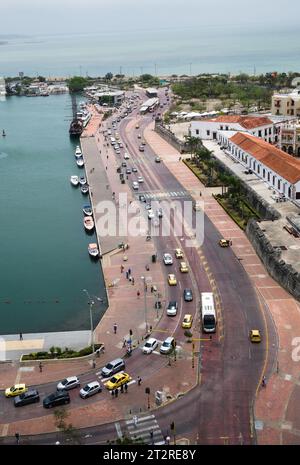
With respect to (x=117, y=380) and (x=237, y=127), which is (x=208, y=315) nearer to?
(x=117, y=380)

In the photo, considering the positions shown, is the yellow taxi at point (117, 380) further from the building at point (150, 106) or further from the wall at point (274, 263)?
the building at point (150, 106)

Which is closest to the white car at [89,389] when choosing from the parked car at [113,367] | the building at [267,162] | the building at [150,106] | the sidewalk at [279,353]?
the parked car at [113,367]

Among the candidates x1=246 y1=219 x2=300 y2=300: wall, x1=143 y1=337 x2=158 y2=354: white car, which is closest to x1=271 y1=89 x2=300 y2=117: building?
x1=246 y1=219 x2=300 y2=300: wall

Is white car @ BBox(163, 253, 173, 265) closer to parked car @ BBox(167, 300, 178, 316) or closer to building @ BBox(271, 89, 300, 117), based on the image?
parked car @ BBox(167, 300, 178, 316)

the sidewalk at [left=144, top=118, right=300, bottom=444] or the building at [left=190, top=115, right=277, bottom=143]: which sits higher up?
the building at [left=190, top=115, right=277, bottom=143]

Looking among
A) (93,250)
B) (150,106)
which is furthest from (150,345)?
(150,106)

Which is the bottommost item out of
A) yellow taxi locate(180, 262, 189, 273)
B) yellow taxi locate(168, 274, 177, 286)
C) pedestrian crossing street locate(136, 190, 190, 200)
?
yellow taxi locate(168, 274, 177, 286)

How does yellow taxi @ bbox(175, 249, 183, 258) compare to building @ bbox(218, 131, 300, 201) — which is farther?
building @ bbox(218, 131, 300, 201)

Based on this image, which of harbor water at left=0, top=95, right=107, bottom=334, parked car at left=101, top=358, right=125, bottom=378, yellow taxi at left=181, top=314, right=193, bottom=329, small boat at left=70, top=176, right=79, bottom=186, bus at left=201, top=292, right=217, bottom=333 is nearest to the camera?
parked car at left=101, top=358, right=125, bottom=378
